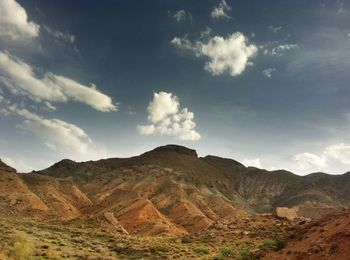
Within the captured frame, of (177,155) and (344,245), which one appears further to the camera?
(177,155)

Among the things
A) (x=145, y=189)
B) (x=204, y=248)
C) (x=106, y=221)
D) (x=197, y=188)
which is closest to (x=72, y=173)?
(x=145, y=189)

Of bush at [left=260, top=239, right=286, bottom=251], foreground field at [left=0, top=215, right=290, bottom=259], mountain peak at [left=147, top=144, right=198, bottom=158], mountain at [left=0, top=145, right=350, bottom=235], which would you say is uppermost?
mountain peak at [left=147, top=144, right=198, bottom=158]

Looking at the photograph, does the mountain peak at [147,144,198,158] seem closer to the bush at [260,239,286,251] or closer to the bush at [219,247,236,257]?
the bush at [219,247,236,257]

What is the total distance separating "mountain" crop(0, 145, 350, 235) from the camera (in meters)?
67.1

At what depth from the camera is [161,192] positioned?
9144 centimetres

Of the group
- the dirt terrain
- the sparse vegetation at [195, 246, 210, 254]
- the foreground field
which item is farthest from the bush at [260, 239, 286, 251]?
the sparse vegetation at [195, 246, 210, 254]

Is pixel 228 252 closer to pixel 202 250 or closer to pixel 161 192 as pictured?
pixel 202 250

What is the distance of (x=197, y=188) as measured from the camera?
103750 millimetres

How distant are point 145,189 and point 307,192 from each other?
50379mm

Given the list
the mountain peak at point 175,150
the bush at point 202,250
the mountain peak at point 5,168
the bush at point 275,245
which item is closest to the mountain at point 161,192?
the mountain peak at point 175,150

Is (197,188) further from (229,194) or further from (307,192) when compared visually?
(307,192)

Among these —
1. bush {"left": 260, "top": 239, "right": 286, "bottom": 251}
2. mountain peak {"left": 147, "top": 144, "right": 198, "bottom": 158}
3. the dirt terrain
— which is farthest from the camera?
mountain peak {"left": 147, "top": 144, "right": 198, "bottom": 158}

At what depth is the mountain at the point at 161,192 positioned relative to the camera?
67.1 meters

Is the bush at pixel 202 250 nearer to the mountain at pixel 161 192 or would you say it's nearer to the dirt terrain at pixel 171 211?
the dirt terrain at pixel 171 211
